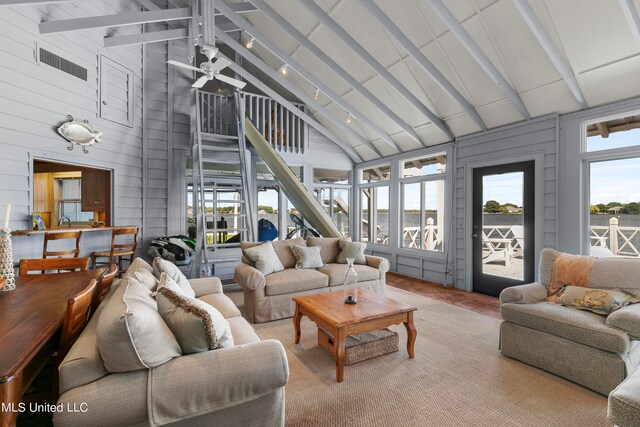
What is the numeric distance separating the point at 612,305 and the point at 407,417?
194 centimetres

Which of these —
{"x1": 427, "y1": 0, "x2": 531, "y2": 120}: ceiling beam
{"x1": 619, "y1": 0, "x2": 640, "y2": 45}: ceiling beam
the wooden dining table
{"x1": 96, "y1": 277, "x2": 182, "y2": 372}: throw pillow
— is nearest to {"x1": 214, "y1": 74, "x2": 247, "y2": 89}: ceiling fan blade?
{"x1": 427, "y1": 0, "x2": 531, "y2": 120}: ceiling beam

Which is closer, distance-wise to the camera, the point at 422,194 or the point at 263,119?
the point at 422,194

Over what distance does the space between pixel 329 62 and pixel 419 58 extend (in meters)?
1.52

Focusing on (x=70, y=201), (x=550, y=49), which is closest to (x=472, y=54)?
(x=550, y=49)

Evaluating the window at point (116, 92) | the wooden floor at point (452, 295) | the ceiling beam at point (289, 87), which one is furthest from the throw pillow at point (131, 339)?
the ceiling beam at point (289, 87)

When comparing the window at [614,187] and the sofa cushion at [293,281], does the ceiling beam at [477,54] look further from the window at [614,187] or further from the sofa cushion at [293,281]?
the sofa cushion at [293,281]

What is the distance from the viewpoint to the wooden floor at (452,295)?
4.29 meters

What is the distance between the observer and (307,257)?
4.45m

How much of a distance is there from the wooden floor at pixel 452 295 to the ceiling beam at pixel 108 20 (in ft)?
18.3

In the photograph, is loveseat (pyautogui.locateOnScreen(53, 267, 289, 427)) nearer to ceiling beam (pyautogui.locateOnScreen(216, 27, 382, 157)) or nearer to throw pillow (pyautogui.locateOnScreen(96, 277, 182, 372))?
throw pillow (pyautogui.locateOnScreen(96, 277, 182, 372))

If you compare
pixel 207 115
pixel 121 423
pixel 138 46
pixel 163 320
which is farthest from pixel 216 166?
pixel 121 423

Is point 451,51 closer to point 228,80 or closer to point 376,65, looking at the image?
point 376,65

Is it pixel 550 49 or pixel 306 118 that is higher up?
pixel 306 118

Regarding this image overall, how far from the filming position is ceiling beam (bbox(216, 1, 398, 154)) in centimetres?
466
